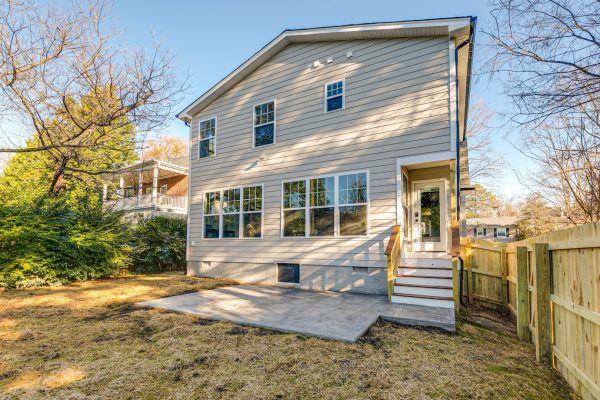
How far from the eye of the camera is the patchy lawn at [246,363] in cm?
270

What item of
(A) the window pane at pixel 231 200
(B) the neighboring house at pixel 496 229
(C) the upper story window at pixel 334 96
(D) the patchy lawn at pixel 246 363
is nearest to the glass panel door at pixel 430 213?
(C) the upper story window at pixel 334 96

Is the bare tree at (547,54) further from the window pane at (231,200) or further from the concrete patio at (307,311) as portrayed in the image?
the window pane at (231,200)

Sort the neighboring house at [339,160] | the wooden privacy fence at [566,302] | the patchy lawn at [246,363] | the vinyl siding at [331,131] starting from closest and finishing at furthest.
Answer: the wooden privacy fence at [566,302] < the patchy lawn at [246,363] < the neighboring house at [339,160] < the vinyl siding at [331,131]

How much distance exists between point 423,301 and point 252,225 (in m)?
4.98

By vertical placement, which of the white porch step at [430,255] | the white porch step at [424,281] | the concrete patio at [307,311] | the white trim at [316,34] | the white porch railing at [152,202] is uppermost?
the white trim at [316,34]

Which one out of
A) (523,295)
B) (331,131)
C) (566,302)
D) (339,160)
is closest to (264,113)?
(331,131)

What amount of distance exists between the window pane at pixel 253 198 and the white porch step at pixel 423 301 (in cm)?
444

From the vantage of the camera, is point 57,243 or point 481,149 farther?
point 481,149

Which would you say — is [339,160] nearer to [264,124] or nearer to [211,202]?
[264,124]

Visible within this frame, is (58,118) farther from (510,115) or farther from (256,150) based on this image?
(510,115)

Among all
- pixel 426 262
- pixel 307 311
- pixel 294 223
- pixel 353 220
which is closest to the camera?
pixel 307 311

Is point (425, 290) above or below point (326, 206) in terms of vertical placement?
below

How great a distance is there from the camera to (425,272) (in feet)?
20.5

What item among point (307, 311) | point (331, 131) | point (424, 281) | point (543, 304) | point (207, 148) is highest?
point (207, 148)
